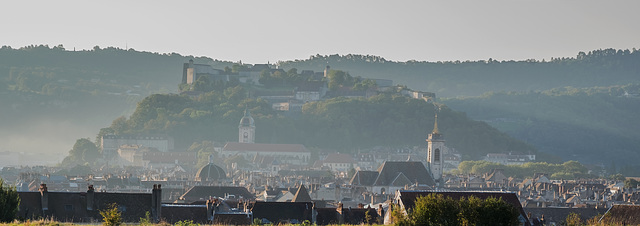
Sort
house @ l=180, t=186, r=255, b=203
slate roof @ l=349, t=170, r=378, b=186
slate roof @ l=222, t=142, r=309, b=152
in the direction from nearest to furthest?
house @ l=180, t=186, r=255, b=203, slate roof @ l=349, t=170, r=378, b=186, slate roof @ l=222, t=142, r=309, b=152

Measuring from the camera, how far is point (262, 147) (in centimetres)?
18188

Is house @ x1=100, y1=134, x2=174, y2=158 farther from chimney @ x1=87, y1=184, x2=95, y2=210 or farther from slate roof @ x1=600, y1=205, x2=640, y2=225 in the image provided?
slate roof @ x1=600, y1=205, x2=640, y2=225

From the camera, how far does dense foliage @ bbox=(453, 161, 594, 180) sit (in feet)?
481

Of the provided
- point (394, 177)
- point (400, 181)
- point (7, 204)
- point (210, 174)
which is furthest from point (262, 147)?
point (7, 204)

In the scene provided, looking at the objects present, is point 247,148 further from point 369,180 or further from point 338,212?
point 338,212

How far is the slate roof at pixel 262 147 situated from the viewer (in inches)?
7057

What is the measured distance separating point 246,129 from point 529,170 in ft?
172

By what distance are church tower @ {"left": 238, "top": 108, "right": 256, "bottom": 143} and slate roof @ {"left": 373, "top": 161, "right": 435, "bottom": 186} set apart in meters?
78.5

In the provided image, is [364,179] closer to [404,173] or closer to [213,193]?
[404,173]

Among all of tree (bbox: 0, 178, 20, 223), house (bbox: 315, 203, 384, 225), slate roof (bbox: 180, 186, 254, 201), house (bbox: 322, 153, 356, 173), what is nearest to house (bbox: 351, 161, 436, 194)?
slate roof (bbox: 180, 186, 254, 201)

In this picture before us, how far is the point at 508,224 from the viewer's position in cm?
2430

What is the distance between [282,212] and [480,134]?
507 ft

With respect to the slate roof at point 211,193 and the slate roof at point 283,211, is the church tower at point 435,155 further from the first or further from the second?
the slate roof at point 283,211

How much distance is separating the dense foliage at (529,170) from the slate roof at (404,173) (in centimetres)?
2947
